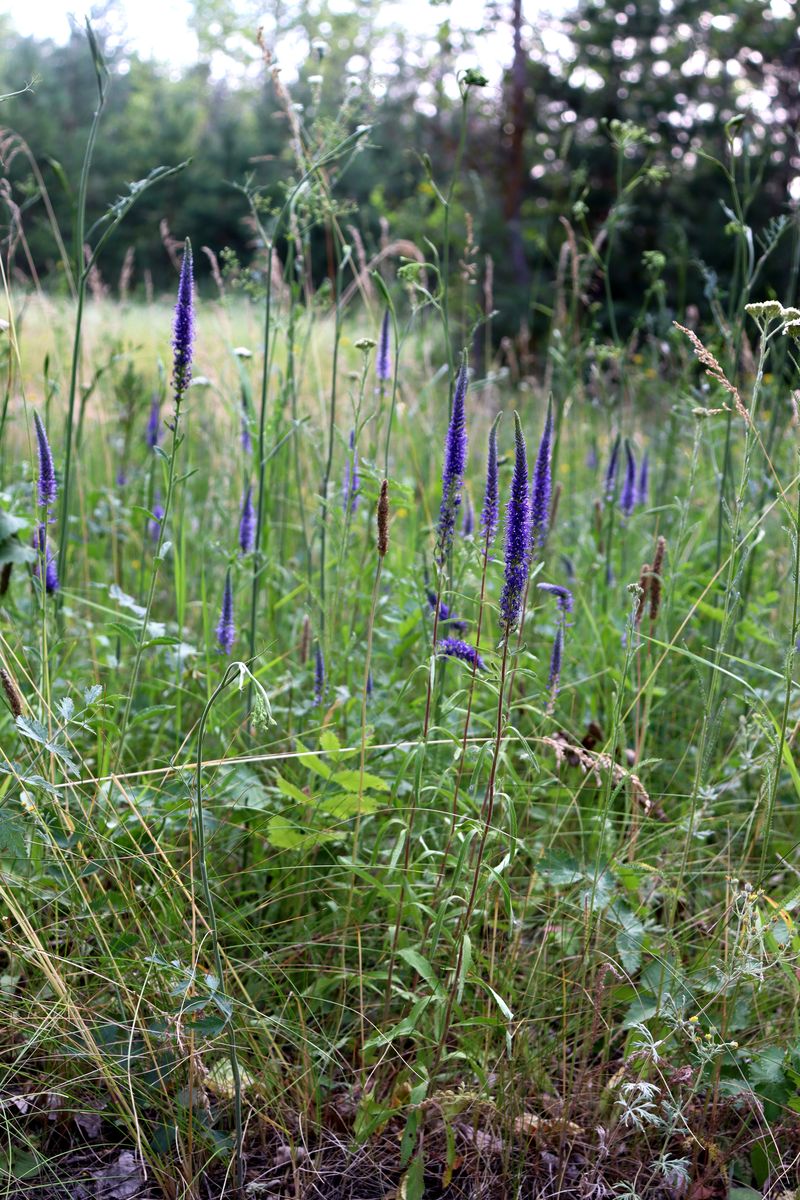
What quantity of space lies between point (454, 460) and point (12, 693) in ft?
2.57

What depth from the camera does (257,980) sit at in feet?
5.82

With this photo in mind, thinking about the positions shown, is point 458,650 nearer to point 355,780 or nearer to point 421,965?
point 355,780

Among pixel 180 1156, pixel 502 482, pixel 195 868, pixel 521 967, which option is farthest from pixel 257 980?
pixel 502 482

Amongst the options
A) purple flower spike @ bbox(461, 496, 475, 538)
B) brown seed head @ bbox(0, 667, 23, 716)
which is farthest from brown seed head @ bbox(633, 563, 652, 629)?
brown seed head @ bbox(0, 667, 23, 716)

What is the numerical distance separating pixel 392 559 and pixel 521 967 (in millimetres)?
1369

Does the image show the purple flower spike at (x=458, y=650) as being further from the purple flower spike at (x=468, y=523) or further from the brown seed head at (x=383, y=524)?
the purple flower spike at (x=468, y=523)

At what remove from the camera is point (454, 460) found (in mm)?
1587

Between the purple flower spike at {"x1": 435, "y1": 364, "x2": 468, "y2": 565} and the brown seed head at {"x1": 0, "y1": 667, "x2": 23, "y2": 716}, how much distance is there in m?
0.68

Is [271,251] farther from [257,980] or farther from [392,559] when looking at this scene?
[257,980]

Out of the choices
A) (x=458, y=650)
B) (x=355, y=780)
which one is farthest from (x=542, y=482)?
(x=355, y=780)

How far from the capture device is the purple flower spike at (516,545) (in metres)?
1.37

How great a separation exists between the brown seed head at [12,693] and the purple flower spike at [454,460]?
678 mm

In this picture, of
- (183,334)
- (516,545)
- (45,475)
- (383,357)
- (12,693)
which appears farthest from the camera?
(383,357)

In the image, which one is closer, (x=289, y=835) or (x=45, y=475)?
(x=289, y=835)
